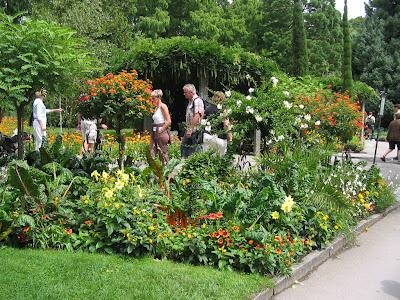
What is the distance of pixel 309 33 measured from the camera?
4100 cm

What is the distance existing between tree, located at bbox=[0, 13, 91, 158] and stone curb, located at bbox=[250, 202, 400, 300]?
4.32 metres

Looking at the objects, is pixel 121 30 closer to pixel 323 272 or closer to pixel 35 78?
pixel 35 78

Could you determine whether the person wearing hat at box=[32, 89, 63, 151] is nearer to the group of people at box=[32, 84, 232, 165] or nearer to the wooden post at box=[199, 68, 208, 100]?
the group of people at box=[32, 84, 232, 165]

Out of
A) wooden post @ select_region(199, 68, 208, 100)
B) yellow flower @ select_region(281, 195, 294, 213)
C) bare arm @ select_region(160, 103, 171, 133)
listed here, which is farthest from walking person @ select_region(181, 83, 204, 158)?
wooden post @ select_region(199, 68, 208, 100)

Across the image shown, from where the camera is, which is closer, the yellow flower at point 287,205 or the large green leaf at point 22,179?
the large green leaf at point 22,179

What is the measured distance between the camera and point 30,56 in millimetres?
7180

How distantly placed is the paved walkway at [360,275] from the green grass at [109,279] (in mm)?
597

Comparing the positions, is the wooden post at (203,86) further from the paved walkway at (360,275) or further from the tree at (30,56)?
the paved walkway at (360,275)

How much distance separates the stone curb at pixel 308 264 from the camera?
4.55 m

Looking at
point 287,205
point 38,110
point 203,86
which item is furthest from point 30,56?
point 203,86

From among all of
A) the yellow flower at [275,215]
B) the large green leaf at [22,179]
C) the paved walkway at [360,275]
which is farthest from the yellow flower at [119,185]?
the paved walkway at [360,275]

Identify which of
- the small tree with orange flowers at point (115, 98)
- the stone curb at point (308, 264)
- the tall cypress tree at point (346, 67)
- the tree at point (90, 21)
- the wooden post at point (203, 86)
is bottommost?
the stone curb at point (308, 264)

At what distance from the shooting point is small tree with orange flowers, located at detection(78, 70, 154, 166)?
8695 mm

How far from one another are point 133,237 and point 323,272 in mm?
2046
